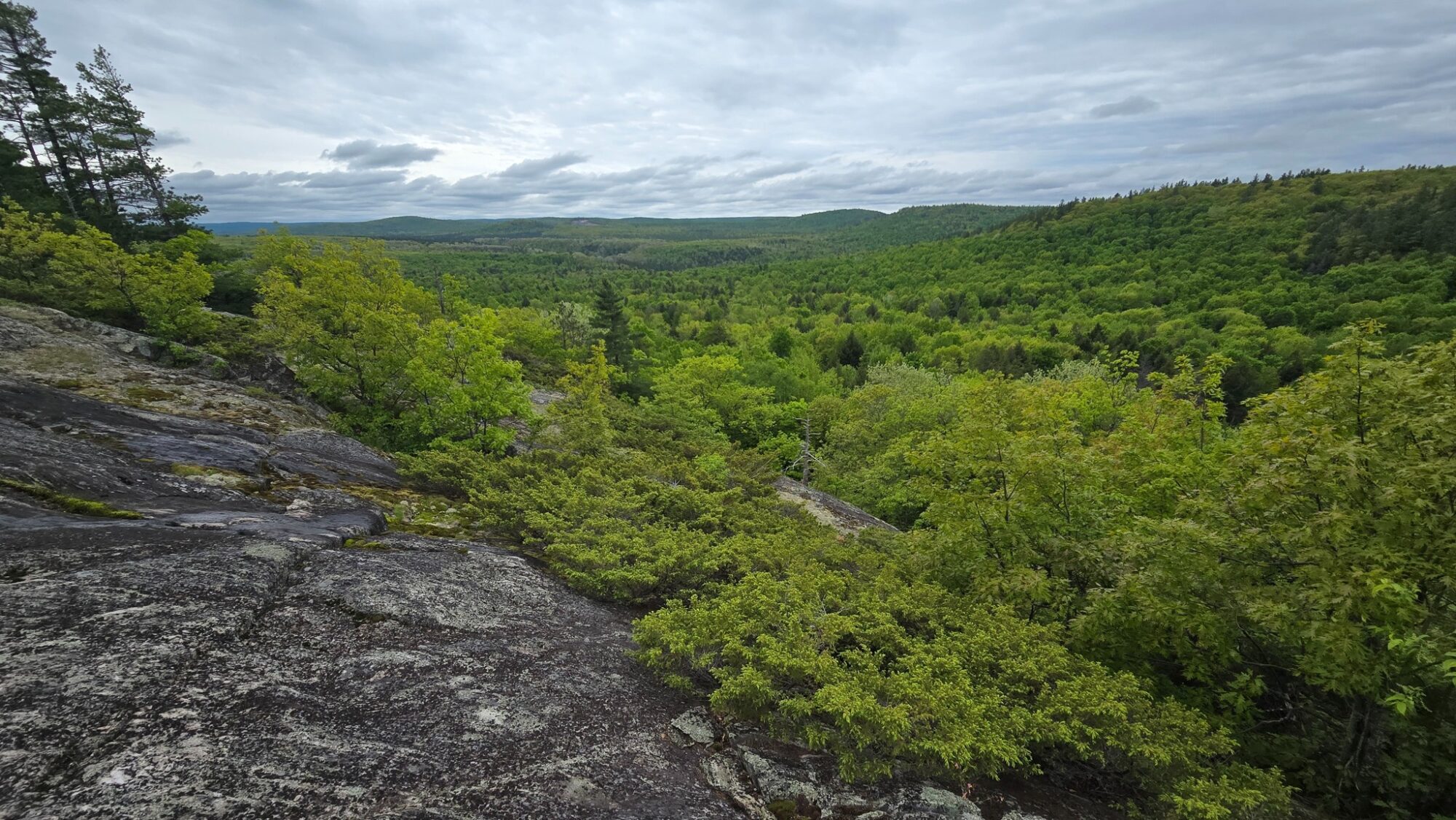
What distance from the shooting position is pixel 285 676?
6273 mm

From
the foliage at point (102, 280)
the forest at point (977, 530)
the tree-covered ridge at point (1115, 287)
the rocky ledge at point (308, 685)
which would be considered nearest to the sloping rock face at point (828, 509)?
the forest at point (977, 530)

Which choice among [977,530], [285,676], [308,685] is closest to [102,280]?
[285,676]

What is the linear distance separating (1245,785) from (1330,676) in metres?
2.03

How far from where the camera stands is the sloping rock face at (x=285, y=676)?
4797 mm

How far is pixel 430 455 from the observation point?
15.8m

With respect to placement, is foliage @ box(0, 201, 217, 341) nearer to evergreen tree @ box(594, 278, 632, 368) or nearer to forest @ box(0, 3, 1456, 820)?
forest @ box(0, 3, 1456, 820)

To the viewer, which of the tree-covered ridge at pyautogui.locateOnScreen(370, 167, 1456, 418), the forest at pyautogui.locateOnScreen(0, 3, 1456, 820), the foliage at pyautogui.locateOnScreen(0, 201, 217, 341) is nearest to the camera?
the forest at pyautogui.locateOnScreen(0, 3, 1456, 820)

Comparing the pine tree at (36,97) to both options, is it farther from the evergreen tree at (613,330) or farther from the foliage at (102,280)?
the evergreen tree at (613,330)

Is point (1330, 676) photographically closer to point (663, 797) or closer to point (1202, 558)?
point (1202, 558)

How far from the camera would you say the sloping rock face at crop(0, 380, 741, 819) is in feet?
15.7

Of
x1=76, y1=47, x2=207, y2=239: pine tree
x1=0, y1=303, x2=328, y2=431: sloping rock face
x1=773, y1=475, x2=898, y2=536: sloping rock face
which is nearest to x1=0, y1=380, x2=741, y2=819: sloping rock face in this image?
x1=0, y1=303, x2=328, y2=431: sloping rock face

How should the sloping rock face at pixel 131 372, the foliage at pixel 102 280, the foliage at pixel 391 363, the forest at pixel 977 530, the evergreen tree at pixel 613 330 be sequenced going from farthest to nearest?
the evergreen tree at pixel 613 330 < the foliage at pixel 102 280 < the foliage at pixel 391 363 < the sloping rock face at pixel 131 372 < the forest at pixel 977 530

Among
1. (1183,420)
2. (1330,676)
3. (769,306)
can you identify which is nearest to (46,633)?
(1330,676)

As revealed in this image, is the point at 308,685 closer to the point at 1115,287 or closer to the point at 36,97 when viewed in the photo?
the point at 36,97
